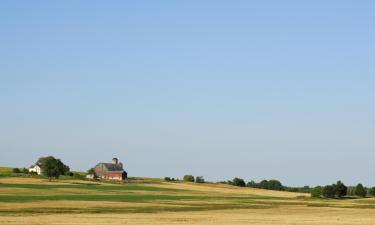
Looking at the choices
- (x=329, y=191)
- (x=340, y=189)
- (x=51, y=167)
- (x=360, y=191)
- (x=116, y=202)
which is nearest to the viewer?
(x=116, y=202)

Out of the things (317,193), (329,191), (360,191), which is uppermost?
(360,191)

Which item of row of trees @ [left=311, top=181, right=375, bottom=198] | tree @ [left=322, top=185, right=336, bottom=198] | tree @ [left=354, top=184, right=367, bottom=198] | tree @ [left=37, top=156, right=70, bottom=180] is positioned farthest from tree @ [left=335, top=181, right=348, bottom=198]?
tree @ [left=37, top=156, right=70, bottom=180]

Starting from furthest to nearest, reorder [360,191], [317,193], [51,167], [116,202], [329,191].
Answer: [360,191] < [51,167] < [329,191] < [317,193] < [116,202]

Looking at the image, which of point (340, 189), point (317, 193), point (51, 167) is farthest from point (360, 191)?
point (51, 167)

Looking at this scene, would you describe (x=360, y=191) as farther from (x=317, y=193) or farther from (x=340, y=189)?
(x=317, y=193)

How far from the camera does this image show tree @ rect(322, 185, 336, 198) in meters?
146

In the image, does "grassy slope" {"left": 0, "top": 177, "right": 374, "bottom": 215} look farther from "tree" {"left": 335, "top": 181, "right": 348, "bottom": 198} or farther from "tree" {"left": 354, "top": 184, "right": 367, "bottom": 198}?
"tree" {"left": 354, "top": 184, "right": 367, "bottom": 198}

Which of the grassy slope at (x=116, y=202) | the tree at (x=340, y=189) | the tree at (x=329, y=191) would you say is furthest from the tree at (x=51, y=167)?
the tree at (x=340, y=189)

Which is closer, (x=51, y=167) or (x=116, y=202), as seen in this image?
(x=116, y=202)

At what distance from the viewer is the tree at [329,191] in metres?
146

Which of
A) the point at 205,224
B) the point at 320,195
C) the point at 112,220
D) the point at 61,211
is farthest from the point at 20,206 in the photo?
the point at 320,195

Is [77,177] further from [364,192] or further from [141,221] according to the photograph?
[141,221]

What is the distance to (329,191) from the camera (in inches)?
5758

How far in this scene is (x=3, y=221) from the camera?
52.1m
